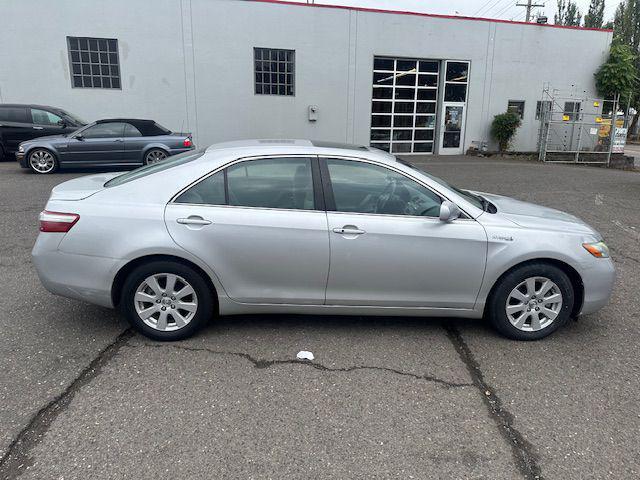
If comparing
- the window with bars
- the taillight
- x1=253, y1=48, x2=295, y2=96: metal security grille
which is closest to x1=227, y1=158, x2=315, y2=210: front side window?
the taillight

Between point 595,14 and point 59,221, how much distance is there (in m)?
69.4

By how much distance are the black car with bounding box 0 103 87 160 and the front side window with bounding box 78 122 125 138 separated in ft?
6.44

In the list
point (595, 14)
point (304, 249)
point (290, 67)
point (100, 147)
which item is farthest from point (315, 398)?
point (595, 14)

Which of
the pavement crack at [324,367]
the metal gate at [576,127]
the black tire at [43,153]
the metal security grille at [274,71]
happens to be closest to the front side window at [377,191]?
the pavement crack at [324,367]

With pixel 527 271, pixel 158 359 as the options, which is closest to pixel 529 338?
pixel 527 271

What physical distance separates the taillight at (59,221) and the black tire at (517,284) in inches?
129

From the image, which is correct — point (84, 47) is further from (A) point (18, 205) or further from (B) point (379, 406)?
(B) point (379, 406)

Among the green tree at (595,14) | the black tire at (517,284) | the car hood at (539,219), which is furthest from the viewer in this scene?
the green tree at (595,14)

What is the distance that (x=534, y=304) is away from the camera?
3832mm

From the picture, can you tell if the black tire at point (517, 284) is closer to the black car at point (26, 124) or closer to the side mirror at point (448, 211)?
the side mirror at point (448, 211)

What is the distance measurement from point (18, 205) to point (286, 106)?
1134 cm

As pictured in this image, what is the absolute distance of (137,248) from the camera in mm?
3572

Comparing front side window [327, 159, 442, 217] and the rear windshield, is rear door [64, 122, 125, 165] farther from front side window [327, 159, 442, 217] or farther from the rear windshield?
front side window [327, 159, 442, 217]

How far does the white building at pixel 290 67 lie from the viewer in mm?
16312
